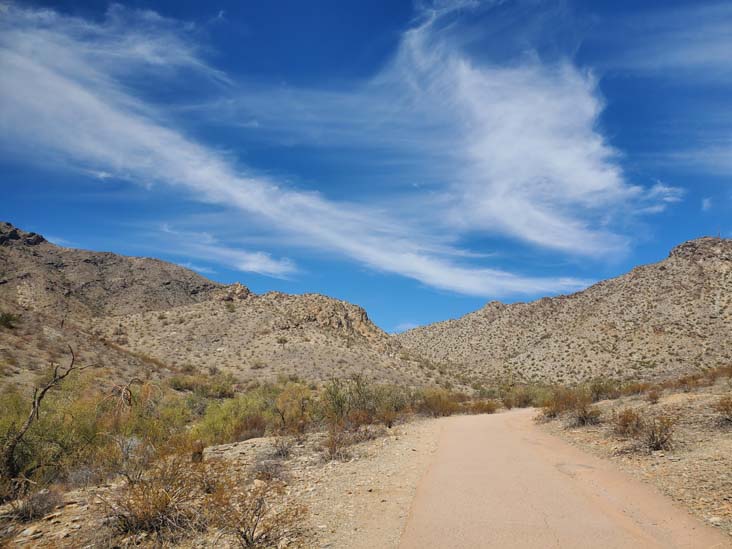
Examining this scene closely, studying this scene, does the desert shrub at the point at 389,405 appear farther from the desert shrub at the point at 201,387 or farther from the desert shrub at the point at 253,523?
the desert shrub at the point at 253,523

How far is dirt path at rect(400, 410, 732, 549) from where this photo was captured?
607 centimetres

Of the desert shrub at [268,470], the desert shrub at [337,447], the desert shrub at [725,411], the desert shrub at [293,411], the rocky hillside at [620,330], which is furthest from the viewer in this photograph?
the rocky hillside at [620,330]

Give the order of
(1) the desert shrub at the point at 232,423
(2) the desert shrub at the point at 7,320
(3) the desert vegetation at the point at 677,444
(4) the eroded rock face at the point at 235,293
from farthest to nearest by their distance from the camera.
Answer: (4) the eroded rock face at the point at 235,293 → (2) the desert shrub at the point at 7,320 → (1) the desert shrub at the point at 232,423 → (3) the desert vegetation at the point at 677,444

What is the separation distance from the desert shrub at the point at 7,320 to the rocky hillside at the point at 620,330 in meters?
47.4

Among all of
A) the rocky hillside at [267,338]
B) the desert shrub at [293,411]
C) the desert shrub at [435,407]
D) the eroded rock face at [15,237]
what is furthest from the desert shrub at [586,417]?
the eroded rock face at [15,237]

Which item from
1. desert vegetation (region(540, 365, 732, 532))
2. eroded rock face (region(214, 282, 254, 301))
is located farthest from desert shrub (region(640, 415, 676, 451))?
eroded rock face (region(214, 282, 254, 301))

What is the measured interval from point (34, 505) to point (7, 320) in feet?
84.2

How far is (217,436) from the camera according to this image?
49.5ft

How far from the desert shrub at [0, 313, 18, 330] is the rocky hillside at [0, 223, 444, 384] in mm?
419

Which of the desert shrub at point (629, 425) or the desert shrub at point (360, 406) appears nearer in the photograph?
the desert shrub at point (629, 425)

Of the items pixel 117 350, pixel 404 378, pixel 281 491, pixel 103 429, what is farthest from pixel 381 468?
Result: pixel 404 378

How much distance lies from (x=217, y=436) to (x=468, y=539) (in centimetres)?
1103

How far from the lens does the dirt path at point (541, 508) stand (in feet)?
19.9

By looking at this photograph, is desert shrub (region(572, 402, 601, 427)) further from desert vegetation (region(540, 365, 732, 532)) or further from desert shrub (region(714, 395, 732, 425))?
desert shrub (region(714, 395, 732, 425))
